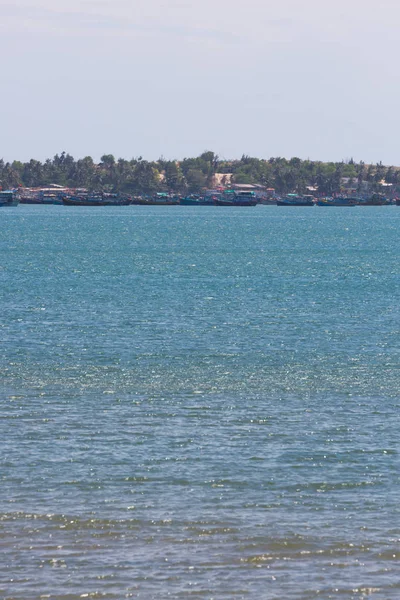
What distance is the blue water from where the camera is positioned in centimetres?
1825

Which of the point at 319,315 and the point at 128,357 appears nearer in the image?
the point at 128,357

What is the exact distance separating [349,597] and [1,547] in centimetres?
612

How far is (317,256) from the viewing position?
413 ft

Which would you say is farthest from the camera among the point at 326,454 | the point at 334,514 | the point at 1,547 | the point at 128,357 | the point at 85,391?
the point at 128,357

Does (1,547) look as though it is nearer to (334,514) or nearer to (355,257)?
(334,514)

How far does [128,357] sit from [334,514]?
20.5m

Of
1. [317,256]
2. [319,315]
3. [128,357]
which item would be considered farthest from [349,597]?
[317,256]

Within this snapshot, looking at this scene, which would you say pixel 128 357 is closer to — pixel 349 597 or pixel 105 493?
pixel 105 493

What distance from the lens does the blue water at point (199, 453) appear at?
59.9 feet

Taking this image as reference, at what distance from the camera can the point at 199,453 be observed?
2575 cm

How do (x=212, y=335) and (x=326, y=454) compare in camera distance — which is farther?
(x=212, y=335)

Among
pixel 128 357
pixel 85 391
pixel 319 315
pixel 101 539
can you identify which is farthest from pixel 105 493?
pixel 319 315

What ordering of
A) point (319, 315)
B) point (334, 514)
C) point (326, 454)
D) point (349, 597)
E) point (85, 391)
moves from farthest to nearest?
point (319, 315), point (85, 391), point (326, 454), point (334, 514), point (349, 597)

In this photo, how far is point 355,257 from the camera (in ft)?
412
